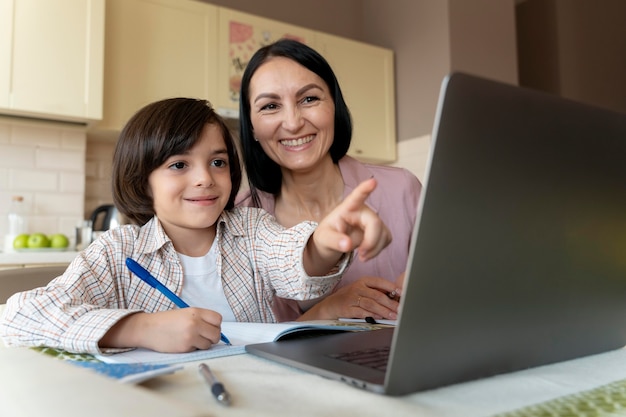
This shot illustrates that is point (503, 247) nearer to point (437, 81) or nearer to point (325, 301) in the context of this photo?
point (325, 301)

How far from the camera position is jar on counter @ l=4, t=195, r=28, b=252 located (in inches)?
95.6

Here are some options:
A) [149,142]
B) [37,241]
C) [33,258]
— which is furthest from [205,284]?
[37,241]

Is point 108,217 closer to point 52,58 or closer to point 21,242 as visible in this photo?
point 21,242

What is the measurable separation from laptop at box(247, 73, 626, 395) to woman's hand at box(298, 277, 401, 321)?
1.39 feet

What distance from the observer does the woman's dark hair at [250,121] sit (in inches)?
55.0

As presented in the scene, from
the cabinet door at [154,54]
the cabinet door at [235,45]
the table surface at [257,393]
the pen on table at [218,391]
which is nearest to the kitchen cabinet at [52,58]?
the cabinet door at [154,54]

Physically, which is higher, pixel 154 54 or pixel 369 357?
pixel 154 54

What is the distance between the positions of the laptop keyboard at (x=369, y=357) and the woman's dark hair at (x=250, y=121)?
0.92 meters

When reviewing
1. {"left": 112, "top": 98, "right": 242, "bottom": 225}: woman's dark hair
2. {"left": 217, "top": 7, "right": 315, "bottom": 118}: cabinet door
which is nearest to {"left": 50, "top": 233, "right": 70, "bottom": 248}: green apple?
{"left": 217, "top": 7, "right": 315, "bottom": 118}: cabinet door

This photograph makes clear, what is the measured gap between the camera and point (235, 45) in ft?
9.71

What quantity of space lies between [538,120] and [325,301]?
2.27 feet

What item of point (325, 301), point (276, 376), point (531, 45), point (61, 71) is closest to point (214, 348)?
point (276, 376)

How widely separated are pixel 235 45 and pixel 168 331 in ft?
8.28

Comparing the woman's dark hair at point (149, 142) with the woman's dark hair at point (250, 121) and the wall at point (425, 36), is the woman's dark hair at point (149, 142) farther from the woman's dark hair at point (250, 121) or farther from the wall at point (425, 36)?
the wall at point (425, 36)
